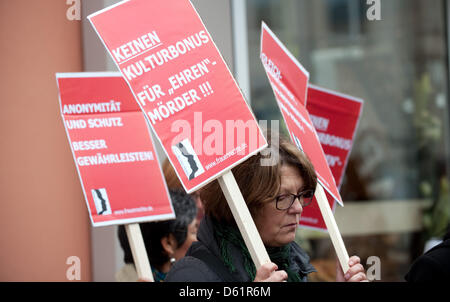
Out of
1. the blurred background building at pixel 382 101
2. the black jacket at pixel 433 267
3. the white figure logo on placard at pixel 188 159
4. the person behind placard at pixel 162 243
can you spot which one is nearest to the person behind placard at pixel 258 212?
the white figure logo on placard at pixel 188 159

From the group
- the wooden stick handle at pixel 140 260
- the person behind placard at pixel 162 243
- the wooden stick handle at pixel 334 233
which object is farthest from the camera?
the person behind placard at pixel 162 243

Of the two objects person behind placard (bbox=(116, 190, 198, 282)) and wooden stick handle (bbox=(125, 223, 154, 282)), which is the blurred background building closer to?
person behind placard (bbox=(116, 190, 198, 282))

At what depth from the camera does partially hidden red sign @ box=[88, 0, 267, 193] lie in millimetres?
1926

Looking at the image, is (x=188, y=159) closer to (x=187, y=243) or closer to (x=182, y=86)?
(x=182, y=86)

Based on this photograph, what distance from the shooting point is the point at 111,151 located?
2461mm

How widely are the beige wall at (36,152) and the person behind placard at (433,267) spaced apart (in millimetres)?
2561

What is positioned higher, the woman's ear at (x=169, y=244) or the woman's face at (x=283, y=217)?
the woman's face at (x=283, y=217)

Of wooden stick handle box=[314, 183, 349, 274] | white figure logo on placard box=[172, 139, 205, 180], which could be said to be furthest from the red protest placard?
white figure logo on placard box=[172, 139, 205, 180]

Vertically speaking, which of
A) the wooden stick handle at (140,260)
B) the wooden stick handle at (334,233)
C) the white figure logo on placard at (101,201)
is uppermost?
the white figure logo on placard at (101,201)

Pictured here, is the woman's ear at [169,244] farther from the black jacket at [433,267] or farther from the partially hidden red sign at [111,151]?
the black jacket at [433,267]

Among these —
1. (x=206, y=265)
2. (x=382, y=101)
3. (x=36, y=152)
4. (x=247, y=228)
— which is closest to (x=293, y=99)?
(x=247, y=228)

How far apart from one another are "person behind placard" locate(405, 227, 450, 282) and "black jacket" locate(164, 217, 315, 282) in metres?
0.53

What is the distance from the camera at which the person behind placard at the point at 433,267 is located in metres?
1.64
